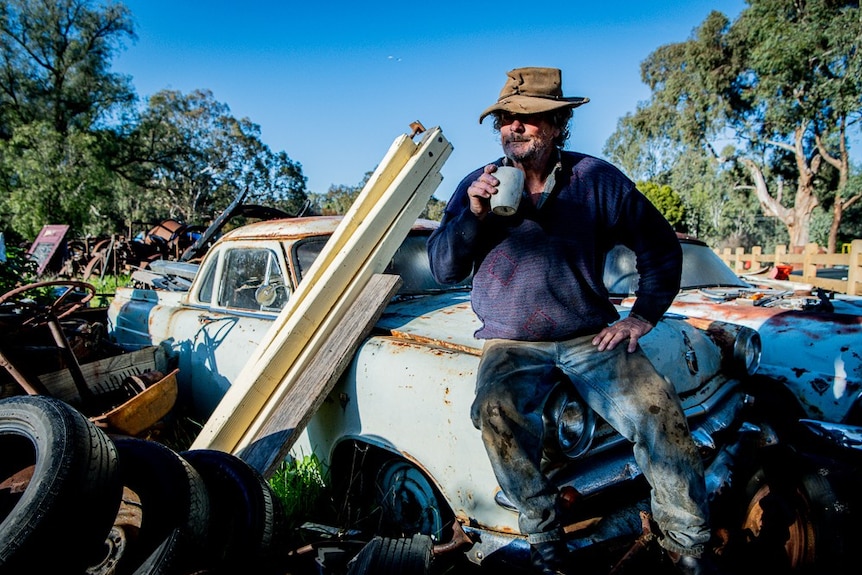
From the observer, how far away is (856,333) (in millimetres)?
3559

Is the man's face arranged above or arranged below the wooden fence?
above

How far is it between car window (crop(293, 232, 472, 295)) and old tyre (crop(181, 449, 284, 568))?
54.0 inches

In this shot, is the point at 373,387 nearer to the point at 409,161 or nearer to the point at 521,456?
the point at 521,456

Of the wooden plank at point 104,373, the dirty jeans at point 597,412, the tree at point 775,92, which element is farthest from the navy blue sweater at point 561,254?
the tree at point 775,92

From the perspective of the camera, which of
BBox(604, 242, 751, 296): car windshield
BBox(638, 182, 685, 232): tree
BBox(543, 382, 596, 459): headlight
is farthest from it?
BBox(638, 182, 685, 232): tree

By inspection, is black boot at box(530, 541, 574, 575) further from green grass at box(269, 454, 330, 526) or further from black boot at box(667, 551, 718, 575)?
green grass at box(269, 454, 330, 526)

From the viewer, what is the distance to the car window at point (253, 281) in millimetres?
3182

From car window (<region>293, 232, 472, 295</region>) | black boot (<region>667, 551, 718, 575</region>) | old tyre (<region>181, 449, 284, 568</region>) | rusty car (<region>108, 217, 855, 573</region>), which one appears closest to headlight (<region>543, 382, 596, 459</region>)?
rusty car (<region>108, 217, 855, 573</region>)

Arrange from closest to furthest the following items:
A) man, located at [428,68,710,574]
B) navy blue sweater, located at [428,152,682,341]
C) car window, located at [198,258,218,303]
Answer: man, located at [428,68,710,574], navy blue sweater, located at [428,152,682,341], car window, located at [198,258,218,303]

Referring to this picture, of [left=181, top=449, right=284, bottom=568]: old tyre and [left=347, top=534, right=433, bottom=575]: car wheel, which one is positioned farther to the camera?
[left=181, top=449, right=284, bottom=568]: old tyre

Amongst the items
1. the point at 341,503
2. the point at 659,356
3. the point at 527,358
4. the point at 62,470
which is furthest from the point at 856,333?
the point at 62,470

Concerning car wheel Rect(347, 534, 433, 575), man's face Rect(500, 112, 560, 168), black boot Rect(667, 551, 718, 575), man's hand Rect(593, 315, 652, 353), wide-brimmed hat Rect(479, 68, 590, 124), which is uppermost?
wide-brimmed hat Rect(479, 68, 590, 124)

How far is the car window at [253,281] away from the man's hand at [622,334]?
1.89 m

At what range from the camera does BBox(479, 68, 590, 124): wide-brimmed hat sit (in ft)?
6.90
